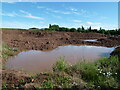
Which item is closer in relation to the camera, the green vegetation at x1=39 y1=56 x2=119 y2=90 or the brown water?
the green vegetation at x1=39 y1=56 x2=119 y2=90

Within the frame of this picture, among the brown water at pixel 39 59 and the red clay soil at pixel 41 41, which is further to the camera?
the red clay soil at pixel 41 41

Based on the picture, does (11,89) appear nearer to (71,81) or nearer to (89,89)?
(71,81)

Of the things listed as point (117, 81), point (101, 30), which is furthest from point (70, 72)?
point (101, 30)

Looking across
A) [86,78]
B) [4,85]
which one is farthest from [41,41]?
[86,78]

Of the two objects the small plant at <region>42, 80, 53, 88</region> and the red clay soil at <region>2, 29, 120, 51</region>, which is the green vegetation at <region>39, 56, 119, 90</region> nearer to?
the small plant at <region>42, 80, 53, 88</region>

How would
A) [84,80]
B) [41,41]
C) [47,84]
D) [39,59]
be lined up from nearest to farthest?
1. [47,84]
2. [84,80]
3. [39,59]
4. [41,41]

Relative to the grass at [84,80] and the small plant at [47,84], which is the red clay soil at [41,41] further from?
the small plant at [47,84]

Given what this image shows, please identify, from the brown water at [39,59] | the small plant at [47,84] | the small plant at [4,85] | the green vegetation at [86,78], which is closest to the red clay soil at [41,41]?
the brown water at [39,59]

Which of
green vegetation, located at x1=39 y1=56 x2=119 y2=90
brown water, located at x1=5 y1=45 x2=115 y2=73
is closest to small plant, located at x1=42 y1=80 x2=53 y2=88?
green vegetation, located at x1=39 y1=56 x2=119 y2=90

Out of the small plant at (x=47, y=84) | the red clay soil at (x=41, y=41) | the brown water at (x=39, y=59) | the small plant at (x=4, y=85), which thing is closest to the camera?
the small plant at (x=47, y=84)

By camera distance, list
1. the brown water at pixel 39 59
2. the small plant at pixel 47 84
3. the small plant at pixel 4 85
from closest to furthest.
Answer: the small plant at pixel 47 84
the small plant at pixel 4 85
the brown water at pixel 39 59

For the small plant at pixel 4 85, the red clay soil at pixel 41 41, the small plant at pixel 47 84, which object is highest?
the red clay soil at pixel 41 41

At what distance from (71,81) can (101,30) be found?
28197 millimetres

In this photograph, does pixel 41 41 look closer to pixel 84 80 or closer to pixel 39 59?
pixel 39 59
